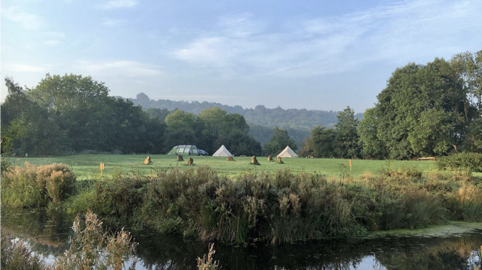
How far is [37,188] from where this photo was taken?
12.4 meters

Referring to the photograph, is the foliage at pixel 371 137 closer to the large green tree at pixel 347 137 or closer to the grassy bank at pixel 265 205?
the large green tree at pixel 347 137

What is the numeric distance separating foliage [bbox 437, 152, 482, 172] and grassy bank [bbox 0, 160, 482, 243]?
7.85 meters

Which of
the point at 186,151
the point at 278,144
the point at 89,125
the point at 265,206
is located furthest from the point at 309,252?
the point at 278,144

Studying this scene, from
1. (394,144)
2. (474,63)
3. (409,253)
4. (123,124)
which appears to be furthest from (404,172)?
(123,124)

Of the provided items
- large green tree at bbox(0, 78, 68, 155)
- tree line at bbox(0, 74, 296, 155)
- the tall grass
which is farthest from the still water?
large green tree at bbox(0, 78, 68, 155)

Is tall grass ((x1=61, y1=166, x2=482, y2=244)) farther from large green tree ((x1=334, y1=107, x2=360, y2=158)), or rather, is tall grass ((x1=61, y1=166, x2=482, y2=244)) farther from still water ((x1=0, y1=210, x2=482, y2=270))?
large green tree ((x1=334, y1=107, x2=360, y2=158))

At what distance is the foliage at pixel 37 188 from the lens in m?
12.0

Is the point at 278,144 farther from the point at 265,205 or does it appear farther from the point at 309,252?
the point at 309,252

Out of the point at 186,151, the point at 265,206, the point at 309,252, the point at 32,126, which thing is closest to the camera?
the point at 309,252

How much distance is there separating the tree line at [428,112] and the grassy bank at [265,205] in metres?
26.9

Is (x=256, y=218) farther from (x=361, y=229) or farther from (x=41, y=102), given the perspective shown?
(x=41, y=102)

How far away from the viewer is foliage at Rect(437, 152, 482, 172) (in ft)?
61.1

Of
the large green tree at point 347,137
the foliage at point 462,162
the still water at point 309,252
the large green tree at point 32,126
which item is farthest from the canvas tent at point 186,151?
the still water at point 309,252

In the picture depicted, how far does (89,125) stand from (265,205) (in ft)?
162
